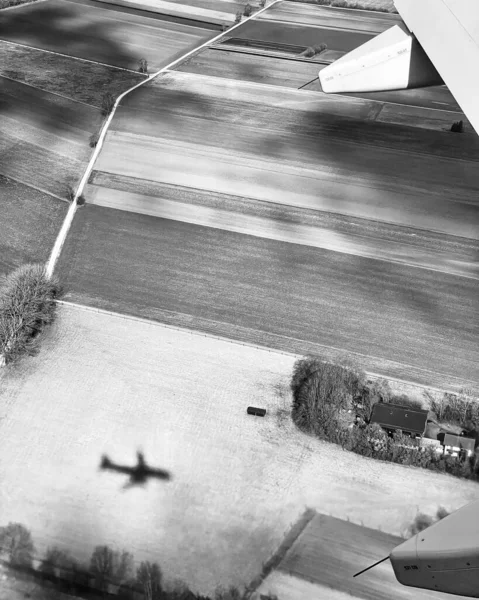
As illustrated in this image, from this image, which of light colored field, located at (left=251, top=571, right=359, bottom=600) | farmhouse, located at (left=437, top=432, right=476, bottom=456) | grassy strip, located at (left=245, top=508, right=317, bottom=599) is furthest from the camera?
farmhouse, located at (left=437, top=432, right=476, bottom=456)

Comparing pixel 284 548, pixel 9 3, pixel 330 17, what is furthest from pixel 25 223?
pixel 330 17

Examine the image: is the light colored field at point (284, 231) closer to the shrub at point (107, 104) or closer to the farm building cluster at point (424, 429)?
the shrub at point (107, 104)

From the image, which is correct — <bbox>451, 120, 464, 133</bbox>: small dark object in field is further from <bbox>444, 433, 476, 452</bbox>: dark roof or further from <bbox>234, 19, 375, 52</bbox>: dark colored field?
<bbox>444, 433, 476, 452</bbox>: dark roof

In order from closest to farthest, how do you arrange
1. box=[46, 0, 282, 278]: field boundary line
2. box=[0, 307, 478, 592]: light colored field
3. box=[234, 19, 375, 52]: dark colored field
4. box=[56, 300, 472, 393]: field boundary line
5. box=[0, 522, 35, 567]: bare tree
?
1. box=[0, 522, 35, 567]: bare tree
2. box=[0, 307, 478, 592]: light colored field
3. box=[56, 300, 472, 393]: field boundary line
4. box=[46, 0, 282, 278]: field boundary line
5. box=[234, 19, 375, 52]: dark colored field

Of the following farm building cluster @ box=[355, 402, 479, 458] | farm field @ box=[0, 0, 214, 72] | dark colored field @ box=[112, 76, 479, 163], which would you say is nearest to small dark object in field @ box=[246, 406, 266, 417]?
farm building cluster @ box=[355, 402, 479, 458]

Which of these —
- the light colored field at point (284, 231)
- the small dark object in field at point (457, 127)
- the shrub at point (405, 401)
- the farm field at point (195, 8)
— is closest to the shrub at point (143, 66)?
the farm field at point (195, 8)

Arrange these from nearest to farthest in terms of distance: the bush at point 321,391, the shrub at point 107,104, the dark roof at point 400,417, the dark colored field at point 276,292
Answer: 1. the dark roof at point 400,417
2. the bush at point 321,391
3. the dark colored field at point 276,292
4. the shrub at point 107,104
